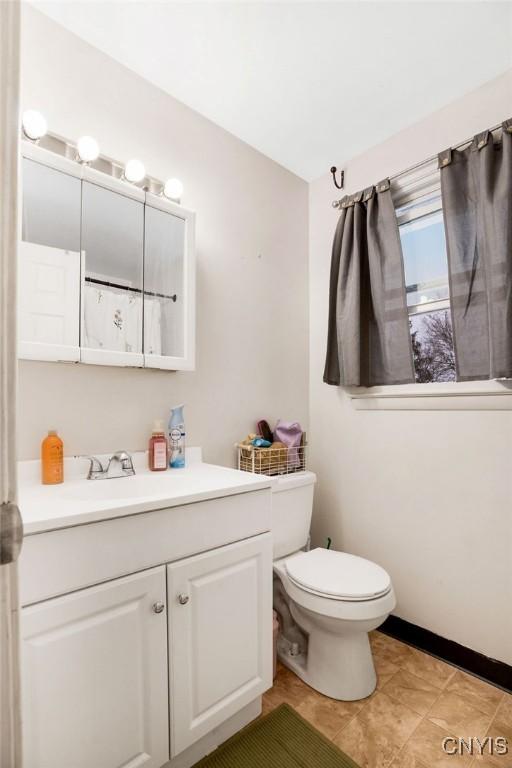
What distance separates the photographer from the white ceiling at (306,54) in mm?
1363

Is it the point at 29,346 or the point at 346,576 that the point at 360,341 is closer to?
the point at 346,576

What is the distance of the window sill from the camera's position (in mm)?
1553

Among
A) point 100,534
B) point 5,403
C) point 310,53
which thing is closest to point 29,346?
point 100,534

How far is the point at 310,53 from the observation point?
59.6 inches

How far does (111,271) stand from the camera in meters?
1.49

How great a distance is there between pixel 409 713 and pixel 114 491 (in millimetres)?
1311

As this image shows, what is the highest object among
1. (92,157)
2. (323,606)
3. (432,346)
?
(92,157)

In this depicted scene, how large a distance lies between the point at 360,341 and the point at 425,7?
1.22 meters

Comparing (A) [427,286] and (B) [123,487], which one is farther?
(A) [427,286]

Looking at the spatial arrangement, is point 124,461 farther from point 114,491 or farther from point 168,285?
point 168,285

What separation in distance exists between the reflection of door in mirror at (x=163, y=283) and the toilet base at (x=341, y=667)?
1.27 m

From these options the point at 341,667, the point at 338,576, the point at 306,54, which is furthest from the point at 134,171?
the point at 341,667

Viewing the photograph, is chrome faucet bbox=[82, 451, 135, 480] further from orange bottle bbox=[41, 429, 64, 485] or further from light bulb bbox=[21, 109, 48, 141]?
light bulb bbox=[21, 109, 48, 141]

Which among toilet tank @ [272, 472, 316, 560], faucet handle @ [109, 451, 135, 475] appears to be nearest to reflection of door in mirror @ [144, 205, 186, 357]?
faucet handle @ [109, 451, 135, 475]
